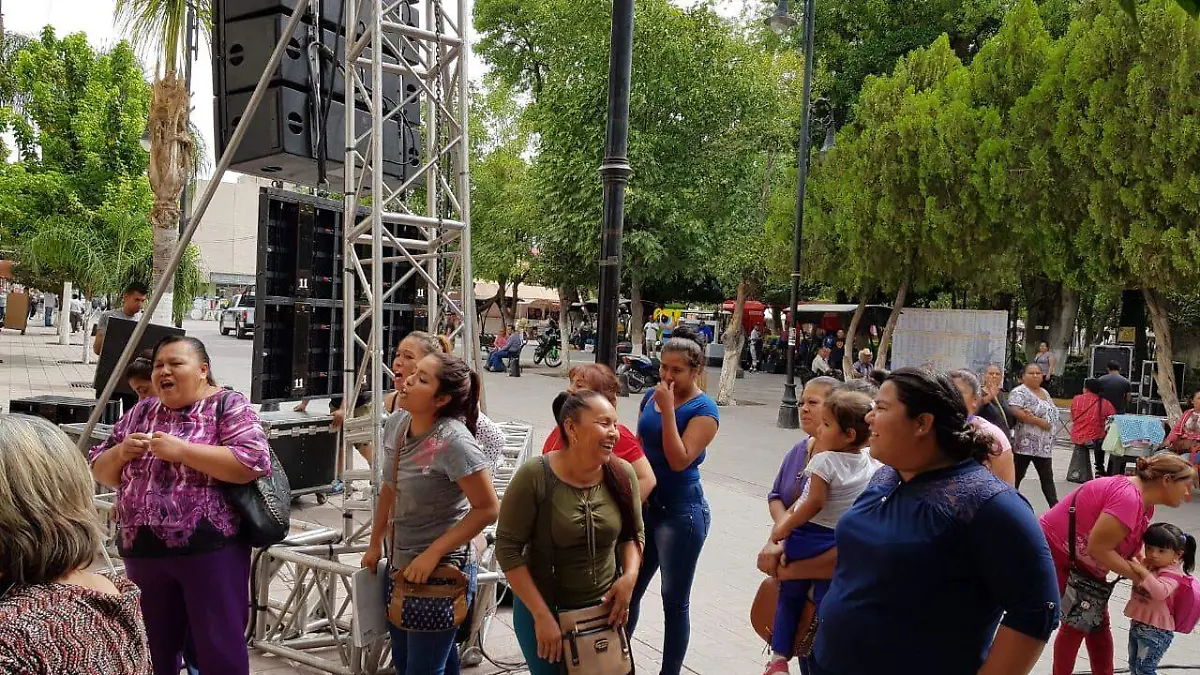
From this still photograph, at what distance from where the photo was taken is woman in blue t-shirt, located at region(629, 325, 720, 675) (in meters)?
3.89

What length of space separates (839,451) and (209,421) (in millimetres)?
2395

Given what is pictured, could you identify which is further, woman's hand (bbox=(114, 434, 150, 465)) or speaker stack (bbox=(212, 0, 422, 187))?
speaker stack (bbox=(212, 0, 422, 187))

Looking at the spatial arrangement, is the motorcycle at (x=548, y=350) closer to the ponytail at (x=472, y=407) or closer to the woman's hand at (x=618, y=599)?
the ponytail at (x=472, y=407)

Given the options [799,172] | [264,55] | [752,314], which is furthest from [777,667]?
[752,314]

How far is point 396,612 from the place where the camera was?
10.3 ft

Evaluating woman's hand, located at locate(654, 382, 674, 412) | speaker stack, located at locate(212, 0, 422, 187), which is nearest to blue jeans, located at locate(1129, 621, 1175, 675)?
woman's hand, located at locate(654, 382, 674, 412)

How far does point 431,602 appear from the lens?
3.13m

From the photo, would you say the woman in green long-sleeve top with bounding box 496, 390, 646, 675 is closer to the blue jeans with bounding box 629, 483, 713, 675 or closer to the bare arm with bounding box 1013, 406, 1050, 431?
the blue jeans with bounding box 629, 483, 713, 675

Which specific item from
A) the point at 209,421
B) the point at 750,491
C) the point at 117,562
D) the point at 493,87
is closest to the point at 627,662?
the point at 209,421

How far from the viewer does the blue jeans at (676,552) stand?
3.90m

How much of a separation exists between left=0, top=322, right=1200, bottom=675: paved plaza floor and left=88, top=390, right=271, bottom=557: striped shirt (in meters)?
1.62

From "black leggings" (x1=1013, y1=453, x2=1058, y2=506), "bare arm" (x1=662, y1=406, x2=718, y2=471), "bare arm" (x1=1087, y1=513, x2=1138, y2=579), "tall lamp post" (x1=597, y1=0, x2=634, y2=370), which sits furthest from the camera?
"black leggings" (x1=1013, y1=453, x2=1058, y2=506)

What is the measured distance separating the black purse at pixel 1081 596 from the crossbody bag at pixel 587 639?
2279 millimetres

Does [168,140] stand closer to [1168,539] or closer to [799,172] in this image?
[799,172]
